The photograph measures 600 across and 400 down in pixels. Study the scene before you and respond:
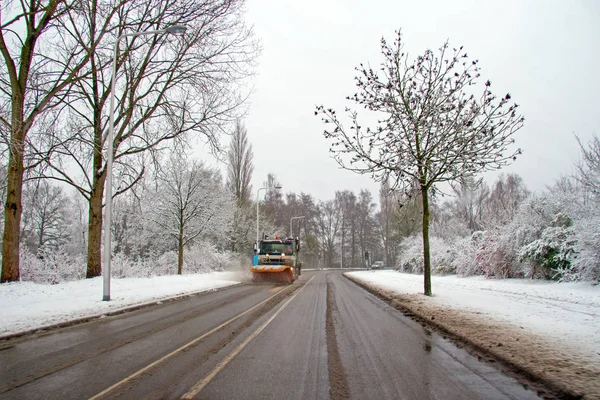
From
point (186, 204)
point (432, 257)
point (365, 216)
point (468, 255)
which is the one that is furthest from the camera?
point (365, 216)

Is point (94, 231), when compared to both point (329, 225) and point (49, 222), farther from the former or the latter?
point (329, 225)

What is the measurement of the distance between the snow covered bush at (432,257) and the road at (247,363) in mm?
20058

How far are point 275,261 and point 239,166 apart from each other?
65.9 ft

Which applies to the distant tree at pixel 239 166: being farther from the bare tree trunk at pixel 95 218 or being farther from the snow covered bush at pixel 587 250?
the snow covered bush at pixel 587 250

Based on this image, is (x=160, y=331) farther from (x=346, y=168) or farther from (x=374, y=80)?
(x=374, y=80)

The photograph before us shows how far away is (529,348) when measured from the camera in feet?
18.4

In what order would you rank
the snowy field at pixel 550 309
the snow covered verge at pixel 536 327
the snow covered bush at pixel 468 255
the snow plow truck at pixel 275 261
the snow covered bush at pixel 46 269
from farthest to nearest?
the snow plow truck at pixel 275 261 < the snow covered bush at pixel 468 255 < the snow covered bush at pixel 46 269 < the snowy field at pixel 550 309 < the snow covered verge at pixel 536 327

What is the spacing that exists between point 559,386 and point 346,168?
9122 millimetres

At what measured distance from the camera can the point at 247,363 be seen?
17.2ft

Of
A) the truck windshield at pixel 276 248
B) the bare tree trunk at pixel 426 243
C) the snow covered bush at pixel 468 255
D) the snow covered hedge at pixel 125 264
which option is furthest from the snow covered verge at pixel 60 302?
the snow covered bush at pixel 468 255

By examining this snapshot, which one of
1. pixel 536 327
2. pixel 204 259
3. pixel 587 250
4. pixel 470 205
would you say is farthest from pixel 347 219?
pixel 536 327

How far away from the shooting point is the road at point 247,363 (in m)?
4.17

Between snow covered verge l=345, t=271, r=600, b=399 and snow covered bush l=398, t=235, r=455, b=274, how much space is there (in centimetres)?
1360

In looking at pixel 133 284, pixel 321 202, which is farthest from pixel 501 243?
pixel 321 202
